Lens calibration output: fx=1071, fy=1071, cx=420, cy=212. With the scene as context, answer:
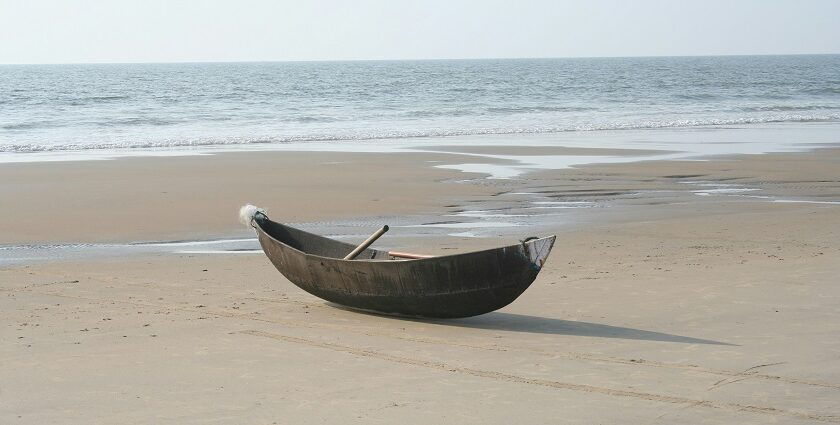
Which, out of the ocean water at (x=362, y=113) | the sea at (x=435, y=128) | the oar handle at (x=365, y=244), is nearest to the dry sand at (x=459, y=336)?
the oar handle at (x=365, y=244)

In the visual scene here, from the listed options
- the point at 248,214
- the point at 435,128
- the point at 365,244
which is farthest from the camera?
the point at 435,128

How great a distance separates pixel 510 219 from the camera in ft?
43.9

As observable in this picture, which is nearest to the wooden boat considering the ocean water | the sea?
the sea

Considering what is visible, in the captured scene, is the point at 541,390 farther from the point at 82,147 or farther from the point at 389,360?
the point at 82,147

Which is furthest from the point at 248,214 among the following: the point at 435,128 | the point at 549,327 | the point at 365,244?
the point at 435,128

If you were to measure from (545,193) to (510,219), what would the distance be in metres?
2.71

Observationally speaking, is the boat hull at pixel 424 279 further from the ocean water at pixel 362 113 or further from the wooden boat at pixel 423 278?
the ocean water at pixel 362 113

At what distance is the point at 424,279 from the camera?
780 centimetres

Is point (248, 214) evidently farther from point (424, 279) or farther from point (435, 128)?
point (435, 128)

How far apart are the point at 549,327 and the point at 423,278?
3.23ft

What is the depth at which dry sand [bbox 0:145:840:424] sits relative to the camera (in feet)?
18.9

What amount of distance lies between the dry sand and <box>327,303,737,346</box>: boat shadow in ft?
0.10

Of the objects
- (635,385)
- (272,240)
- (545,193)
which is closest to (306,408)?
(635,385)

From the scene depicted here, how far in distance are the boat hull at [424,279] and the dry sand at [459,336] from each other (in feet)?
0.51
